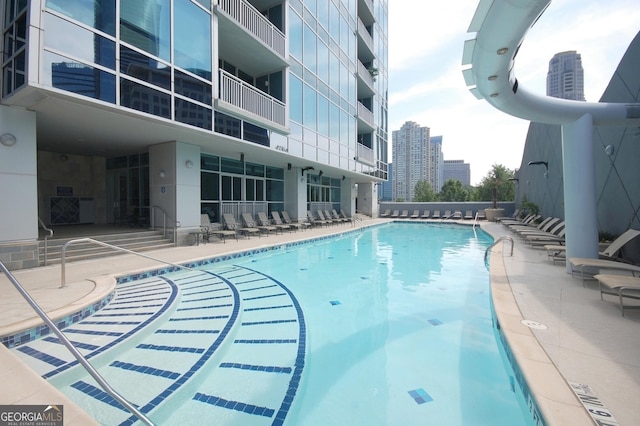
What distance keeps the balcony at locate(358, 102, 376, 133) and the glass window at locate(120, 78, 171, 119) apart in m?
15.1

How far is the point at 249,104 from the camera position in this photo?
10305mm

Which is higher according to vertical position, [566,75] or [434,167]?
[566,75]

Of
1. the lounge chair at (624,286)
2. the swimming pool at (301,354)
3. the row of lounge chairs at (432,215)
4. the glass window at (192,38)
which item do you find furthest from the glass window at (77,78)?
the row of lounge chairs at (432,215)

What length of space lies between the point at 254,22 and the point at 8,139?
7.94m

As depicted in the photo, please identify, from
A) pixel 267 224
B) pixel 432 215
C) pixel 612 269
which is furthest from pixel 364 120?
pixel 612 269

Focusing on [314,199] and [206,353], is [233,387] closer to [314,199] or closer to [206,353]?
[206,353]

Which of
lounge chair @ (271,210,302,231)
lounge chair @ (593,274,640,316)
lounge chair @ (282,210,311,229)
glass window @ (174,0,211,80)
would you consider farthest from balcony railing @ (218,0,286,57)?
lounge chair @ (593,274,640,316)

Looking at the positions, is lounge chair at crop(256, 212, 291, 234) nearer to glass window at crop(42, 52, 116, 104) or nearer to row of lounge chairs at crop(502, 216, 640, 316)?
glass window at crop(42, 52, 116, 104)

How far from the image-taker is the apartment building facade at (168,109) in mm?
5793

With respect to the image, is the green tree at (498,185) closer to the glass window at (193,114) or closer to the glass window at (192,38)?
the glass window at (193,114)

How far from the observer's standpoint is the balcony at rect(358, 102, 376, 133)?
20641mm

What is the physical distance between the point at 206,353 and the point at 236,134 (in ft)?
25.2

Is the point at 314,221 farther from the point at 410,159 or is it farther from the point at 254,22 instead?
the point at 410,159

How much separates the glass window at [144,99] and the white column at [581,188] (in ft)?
28.9
